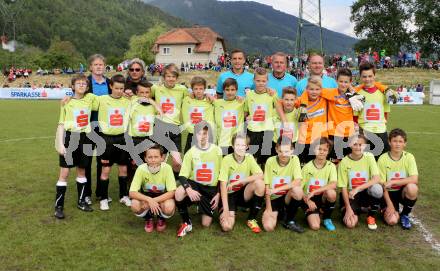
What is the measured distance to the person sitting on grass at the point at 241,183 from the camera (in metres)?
4.75

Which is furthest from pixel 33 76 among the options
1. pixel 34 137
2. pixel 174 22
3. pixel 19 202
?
pixel 174 22

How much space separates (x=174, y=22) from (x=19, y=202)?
6873 inches

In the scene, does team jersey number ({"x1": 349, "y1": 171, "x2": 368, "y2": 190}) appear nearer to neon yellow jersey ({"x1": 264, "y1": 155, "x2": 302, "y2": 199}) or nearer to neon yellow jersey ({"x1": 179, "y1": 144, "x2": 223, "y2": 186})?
neon yellow jersey ({"x1": 264, "y1": 155, "x2": 302, "y2": 199})

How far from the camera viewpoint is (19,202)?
5.59 meters

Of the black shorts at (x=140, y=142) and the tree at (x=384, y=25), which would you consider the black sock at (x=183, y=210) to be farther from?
the tree at (x=384, y=25)

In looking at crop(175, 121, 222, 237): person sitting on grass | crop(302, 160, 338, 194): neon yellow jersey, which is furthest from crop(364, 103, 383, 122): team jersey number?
crop(175, 121, 222, 237): person sitting on grass

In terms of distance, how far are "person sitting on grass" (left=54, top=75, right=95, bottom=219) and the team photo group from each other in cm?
1

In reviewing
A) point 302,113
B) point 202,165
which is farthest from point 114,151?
point 302,113

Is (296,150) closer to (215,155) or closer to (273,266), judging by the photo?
(215,155)

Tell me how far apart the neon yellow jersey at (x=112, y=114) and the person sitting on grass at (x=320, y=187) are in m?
2.37

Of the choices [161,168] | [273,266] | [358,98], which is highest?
[358,98]

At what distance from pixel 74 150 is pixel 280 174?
2.53 m

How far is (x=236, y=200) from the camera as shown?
502 centimetres

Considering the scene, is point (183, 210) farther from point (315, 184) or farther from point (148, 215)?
point (315, 184)
